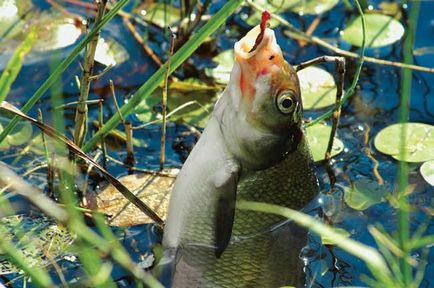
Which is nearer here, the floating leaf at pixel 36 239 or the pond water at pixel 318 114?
the floating leaf at pixel 36 239

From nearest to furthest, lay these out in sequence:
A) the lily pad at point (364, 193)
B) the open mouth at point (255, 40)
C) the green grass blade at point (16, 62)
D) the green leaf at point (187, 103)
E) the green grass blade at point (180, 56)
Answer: the green grass blade at point (16, 62) → the open mouth at point (255, 40) → the green grass blade at point (180, 56) → the lily pad at point (364, 193) → the green leaf at point (187, 103)

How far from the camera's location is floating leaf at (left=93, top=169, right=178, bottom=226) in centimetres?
359

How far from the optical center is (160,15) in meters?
4.82

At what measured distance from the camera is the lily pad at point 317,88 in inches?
171

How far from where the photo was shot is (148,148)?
4.10 m

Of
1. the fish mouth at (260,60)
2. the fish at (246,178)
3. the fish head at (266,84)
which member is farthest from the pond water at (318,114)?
the fish mouth at (260,60)

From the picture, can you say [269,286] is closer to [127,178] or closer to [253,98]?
[253,98]

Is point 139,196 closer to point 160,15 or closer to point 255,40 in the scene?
point 255,40

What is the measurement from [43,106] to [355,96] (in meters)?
1.44

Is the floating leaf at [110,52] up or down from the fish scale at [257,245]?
up

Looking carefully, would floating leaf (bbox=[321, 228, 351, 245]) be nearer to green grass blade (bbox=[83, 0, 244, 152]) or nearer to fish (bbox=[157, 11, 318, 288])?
fish (bbox=[157, 11, 318, 288])

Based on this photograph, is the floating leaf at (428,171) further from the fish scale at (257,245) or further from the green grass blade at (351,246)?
the green grass blade at (351,246)

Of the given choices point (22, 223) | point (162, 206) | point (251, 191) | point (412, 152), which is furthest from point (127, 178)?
point (412, 152)

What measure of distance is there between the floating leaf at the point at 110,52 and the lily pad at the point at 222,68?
0.41m
